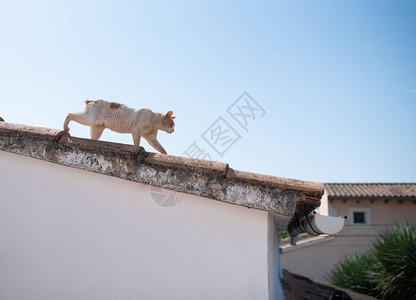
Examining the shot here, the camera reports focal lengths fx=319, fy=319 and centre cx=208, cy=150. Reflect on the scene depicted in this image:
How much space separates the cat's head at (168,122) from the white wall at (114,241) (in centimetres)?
150

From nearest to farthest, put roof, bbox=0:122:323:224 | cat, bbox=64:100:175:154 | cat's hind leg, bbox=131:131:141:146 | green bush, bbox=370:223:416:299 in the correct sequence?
roof, bbox=0:122:323:224
cat, bbox=64:100:175:154
cat's hind leg, bbox=131:131:141:146
green bush, bbox=370:223:416:299

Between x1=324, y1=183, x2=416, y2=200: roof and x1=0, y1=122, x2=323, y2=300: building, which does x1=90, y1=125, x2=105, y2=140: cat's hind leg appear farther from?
x1=324, y1=183, x2=416, y2=200: roof

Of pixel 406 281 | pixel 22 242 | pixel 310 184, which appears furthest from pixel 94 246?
pixel 406 281

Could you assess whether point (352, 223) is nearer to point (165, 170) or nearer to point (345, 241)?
point (345, 241)

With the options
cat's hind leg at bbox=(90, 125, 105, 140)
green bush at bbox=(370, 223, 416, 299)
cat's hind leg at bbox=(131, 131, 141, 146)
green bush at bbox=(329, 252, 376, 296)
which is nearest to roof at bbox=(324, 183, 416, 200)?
green bush at bbox=(329, 252, 376, 296)

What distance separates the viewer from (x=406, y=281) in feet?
29.9

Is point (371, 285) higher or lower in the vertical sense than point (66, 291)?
lower

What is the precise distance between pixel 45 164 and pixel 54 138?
0.94 feet

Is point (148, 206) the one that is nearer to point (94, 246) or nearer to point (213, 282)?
point (94, 246)

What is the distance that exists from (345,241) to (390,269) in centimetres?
765

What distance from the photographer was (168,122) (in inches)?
163

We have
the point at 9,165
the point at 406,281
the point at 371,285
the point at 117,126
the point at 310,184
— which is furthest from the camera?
Result: the point at 371,285

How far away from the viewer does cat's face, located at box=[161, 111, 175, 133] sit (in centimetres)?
411

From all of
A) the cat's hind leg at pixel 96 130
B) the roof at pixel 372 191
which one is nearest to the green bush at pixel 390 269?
the roof at pixel 372 191
